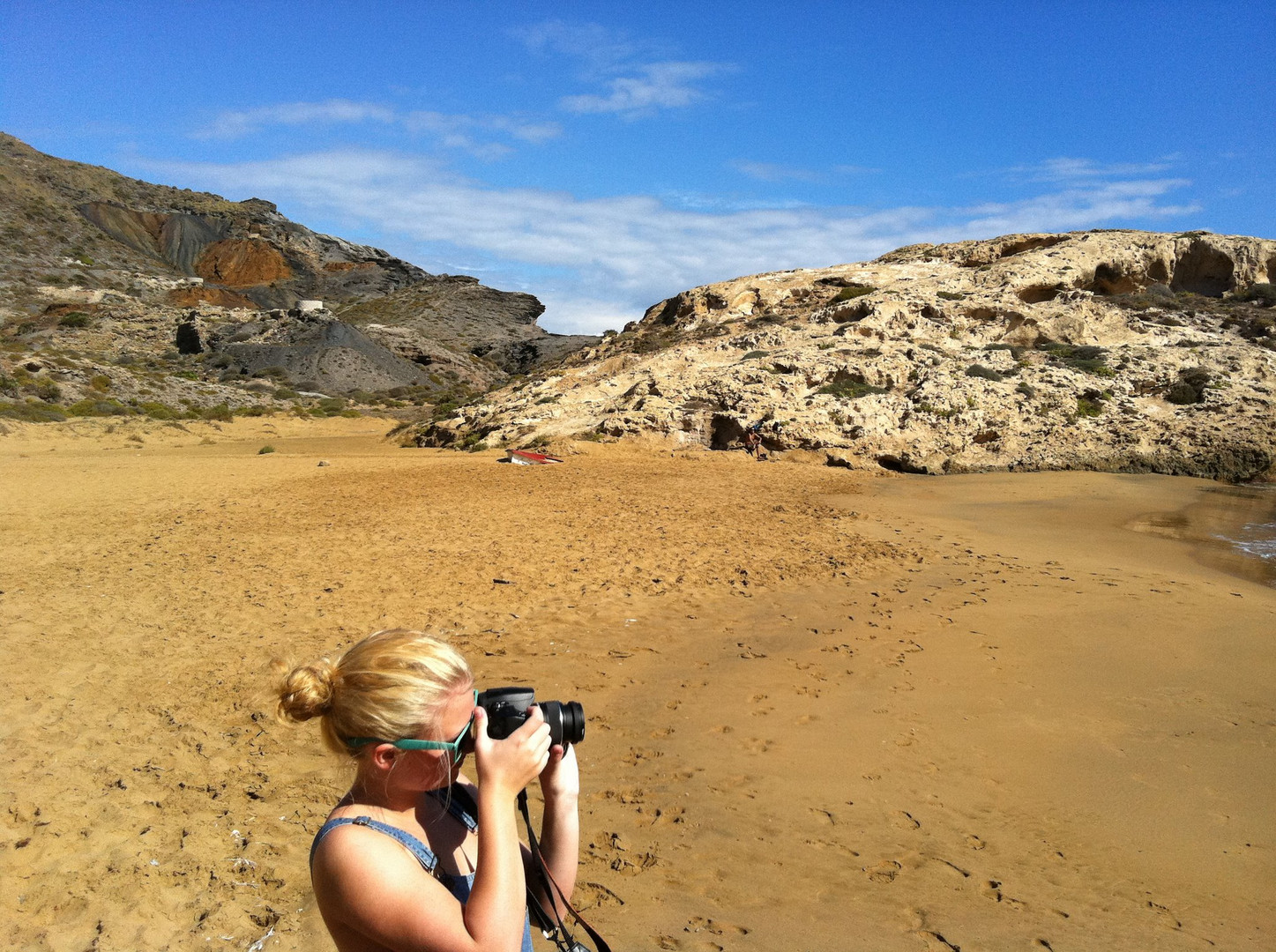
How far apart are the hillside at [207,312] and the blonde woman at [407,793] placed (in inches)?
947

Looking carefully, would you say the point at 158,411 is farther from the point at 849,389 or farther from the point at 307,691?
the point at 307,691

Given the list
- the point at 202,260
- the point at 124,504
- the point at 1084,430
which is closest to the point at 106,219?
the point at 202,260

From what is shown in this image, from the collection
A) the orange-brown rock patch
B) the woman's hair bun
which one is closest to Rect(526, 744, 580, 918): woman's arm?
the woman's hair bun

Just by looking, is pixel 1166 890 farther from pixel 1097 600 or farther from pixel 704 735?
pixel 1097 600

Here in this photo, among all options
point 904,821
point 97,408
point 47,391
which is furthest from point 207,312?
point 904,821

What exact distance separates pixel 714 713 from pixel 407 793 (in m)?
3.40

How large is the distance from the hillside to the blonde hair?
2401 centimetres

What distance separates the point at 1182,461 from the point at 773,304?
10670 mm

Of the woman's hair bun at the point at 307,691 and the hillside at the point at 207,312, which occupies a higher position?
the hillside at the point at 207,312

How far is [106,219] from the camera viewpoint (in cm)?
6325

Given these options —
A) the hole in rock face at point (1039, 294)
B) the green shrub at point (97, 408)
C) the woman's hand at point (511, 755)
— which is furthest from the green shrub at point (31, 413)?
the hole in rock face at point (1039, 294)

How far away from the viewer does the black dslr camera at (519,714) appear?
1.63 metres

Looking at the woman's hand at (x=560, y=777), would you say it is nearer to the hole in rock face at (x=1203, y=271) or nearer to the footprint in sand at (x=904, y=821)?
the footprint in sand at (x=904, y=821)

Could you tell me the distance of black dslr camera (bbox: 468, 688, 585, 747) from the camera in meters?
1.63
